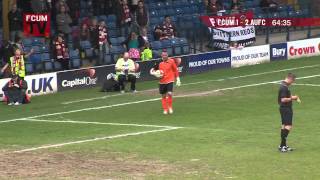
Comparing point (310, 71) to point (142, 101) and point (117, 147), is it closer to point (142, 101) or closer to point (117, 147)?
point (142, 101)

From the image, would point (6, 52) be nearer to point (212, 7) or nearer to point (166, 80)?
point (166, 80)

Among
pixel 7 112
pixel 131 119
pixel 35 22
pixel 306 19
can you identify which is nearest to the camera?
pixel 131 119

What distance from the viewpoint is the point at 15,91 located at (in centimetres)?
3028

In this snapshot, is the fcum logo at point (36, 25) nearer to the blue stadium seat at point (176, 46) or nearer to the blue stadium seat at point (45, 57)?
the blue stadium seat at point (45, 57)

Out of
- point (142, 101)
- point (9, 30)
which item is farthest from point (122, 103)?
point (9, 30)

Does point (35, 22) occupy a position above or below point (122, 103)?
above

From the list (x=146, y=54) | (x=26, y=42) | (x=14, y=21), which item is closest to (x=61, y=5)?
(x=26, y=42)

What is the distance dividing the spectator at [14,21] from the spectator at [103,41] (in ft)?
11.4

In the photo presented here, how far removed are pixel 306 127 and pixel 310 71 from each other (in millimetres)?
14478

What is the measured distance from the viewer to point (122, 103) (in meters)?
29.8

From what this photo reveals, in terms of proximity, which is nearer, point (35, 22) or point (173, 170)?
point (173, 170)

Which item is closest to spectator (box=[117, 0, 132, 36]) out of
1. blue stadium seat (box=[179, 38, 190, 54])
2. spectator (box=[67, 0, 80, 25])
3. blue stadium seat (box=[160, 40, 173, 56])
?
blue stadium seat (box=[160, 40, 173, 56])

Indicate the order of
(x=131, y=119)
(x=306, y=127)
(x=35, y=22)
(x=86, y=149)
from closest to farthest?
(x=86, y=149) → (x=306, y=127) → (x=131, y=119) → (x=35, y=22)

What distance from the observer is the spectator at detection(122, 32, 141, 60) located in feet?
119
